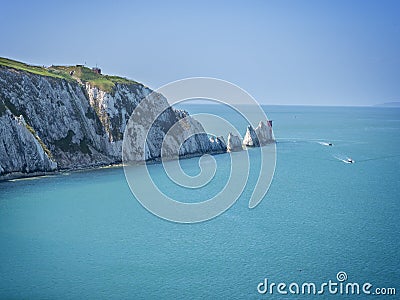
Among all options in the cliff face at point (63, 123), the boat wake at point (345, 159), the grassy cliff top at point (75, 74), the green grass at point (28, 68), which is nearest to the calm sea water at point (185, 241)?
the cliff face at point (63, 123)

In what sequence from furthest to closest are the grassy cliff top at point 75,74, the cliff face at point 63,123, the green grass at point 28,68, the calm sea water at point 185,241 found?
the grassy cliff top at point 75,74
the green grass at point 28,68
the cliff face at point 63,123
the calm sea water at point 185,241

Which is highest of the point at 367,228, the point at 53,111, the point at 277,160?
the point at 53,111

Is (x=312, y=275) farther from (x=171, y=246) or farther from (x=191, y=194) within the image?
(x=191, y=194)

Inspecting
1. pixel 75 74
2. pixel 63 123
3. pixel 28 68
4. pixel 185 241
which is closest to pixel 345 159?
pixel 63 123

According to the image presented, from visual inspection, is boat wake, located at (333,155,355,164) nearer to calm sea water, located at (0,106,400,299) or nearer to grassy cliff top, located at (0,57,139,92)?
calm sea water, located at (0,106,400,299)

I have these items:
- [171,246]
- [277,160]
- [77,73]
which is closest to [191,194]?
[171,246]

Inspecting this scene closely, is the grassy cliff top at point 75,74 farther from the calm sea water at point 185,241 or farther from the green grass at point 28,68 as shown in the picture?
the calm sea water at point 185,241
